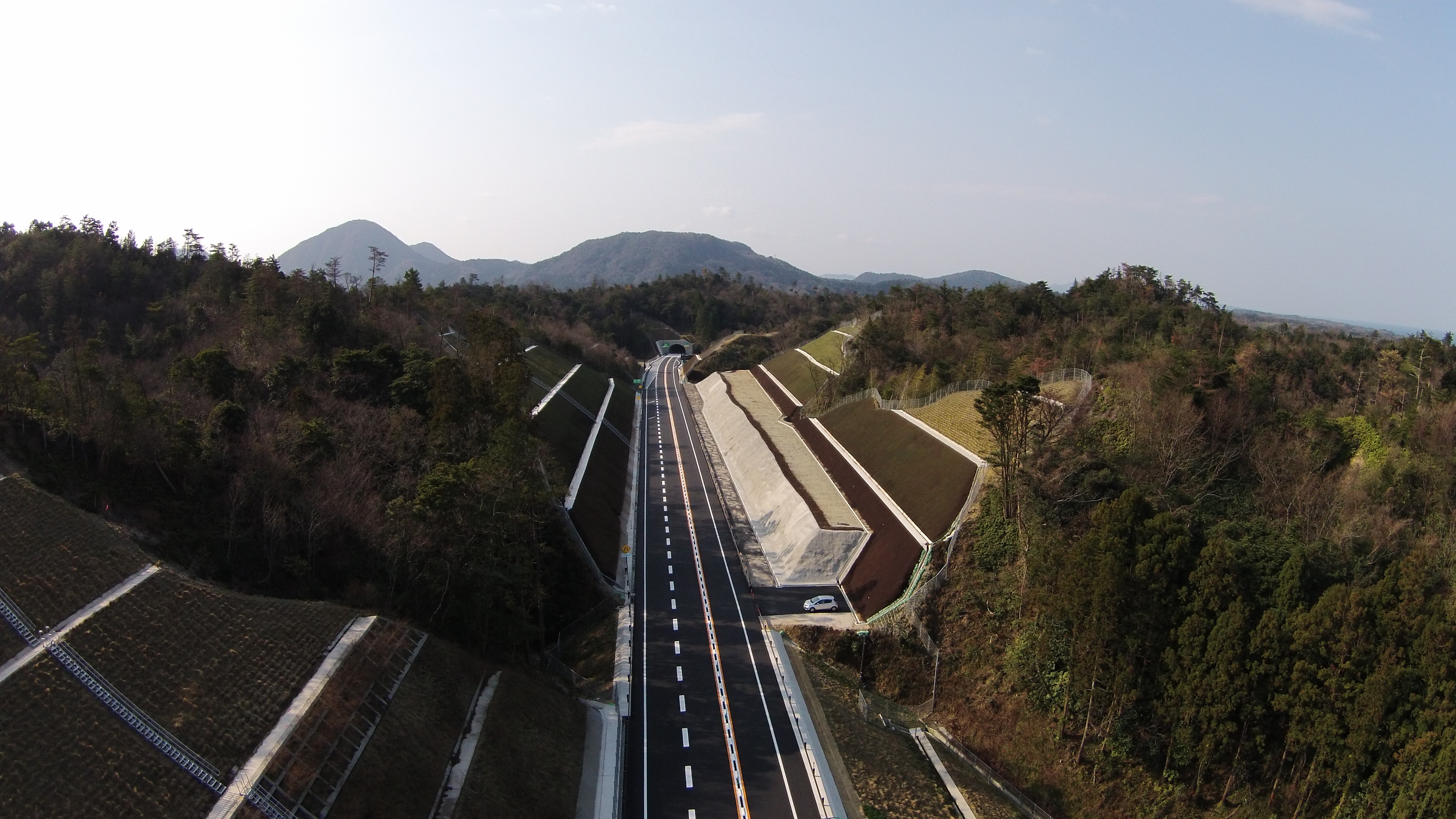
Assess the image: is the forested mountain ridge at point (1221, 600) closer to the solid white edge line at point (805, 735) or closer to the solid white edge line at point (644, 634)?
the solid white edge line at point (805, 735)

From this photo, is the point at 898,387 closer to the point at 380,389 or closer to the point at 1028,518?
the point at 1028,518

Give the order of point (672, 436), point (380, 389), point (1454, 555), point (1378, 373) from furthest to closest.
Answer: point (672, 436)
point (380, 389)
point (1378, 373)
point (1454, 555)

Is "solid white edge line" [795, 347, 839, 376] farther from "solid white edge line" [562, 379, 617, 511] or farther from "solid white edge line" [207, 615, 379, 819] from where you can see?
"solid white edge line" [207, 615, 379, 819]

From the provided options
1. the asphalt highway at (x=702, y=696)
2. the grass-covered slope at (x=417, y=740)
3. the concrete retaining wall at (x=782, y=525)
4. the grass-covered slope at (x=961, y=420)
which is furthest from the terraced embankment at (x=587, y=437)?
the grass-covered slope at (x=961, y=420)

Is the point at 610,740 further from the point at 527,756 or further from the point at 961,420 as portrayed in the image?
the point at 961,420

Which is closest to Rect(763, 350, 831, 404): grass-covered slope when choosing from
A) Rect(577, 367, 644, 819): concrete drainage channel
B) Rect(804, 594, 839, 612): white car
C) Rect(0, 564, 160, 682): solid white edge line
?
Rect(804, 594, 839, 612): white car

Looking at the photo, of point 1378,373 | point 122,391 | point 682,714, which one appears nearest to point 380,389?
point 122,391
